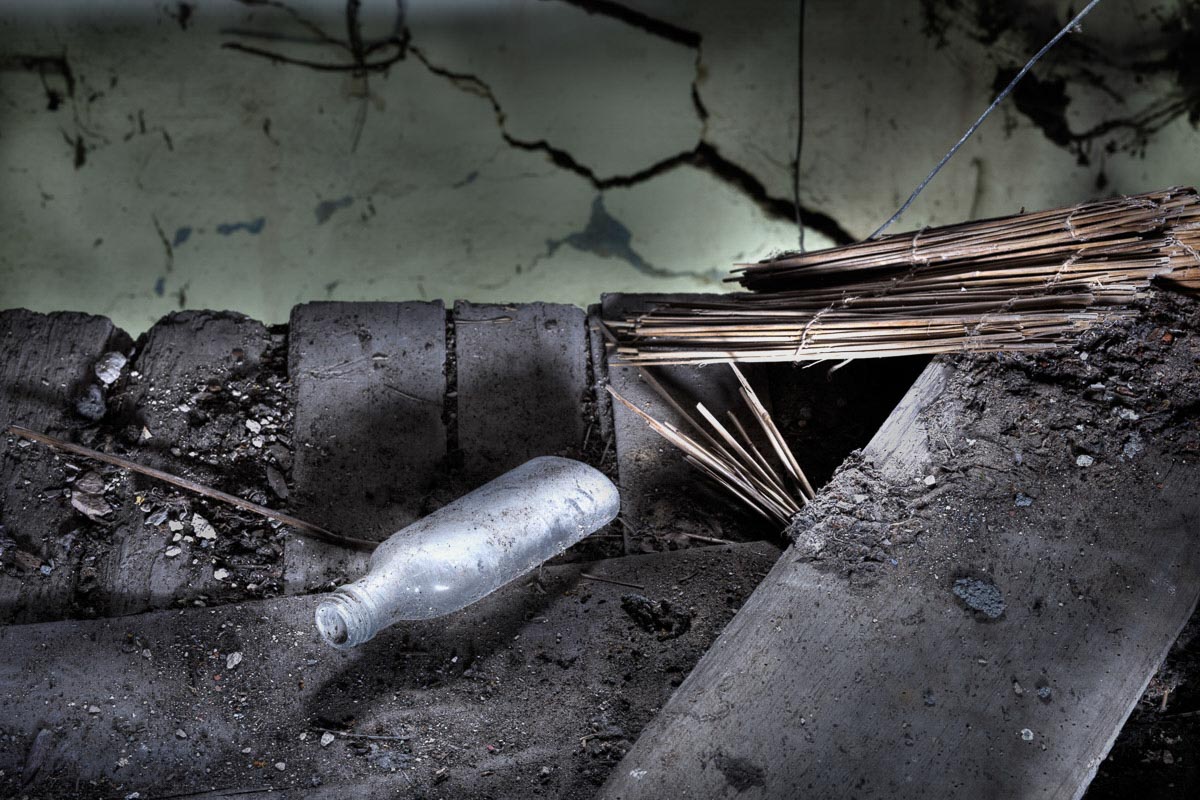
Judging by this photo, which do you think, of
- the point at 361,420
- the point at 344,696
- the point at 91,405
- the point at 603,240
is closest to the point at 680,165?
the point at 603,240

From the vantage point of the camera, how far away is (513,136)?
3.46 meters

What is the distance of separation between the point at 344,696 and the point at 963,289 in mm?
1372

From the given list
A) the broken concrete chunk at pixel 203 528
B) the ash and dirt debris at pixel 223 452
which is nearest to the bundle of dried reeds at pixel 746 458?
the ash and dirt debris at pixel 223 452

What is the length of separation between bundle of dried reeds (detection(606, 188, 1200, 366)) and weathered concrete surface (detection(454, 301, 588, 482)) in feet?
0.61

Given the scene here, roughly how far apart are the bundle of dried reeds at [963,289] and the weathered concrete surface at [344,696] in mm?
523

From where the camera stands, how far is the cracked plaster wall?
3.25m

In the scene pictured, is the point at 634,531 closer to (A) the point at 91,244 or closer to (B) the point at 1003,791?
(B) the point at 1003,791

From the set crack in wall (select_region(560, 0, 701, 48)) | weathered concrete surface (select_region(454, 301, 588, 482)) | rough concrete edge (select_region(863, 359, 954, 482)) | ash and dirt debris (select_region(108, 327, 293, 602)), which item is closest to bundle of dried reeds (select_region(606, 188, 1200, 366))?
rough concrete edge (select_region(863, 359, 954, 482))

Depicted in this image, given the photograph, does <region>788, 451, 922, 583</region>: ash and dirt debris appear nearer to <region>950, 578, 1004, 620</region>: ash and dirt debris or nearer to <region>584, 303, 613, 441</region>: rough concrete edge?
<region>950, 578, 1004, 620</region>: ash and dirt debris

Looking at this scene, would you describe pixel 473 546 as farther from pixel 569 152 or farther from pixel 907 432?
pixel 569 152

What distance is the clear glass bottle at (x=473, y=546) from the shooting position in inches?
62.2

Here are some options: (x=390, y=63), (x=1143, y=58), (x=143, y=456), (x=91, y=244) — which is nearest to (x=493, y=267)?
(x=390, y=63)

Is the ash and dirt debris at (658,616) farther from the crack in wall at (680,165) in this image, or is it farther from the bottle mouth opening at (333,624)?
the crack in wall at (680,165)

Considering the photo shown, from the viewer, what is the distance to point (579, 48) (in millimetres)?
3418
